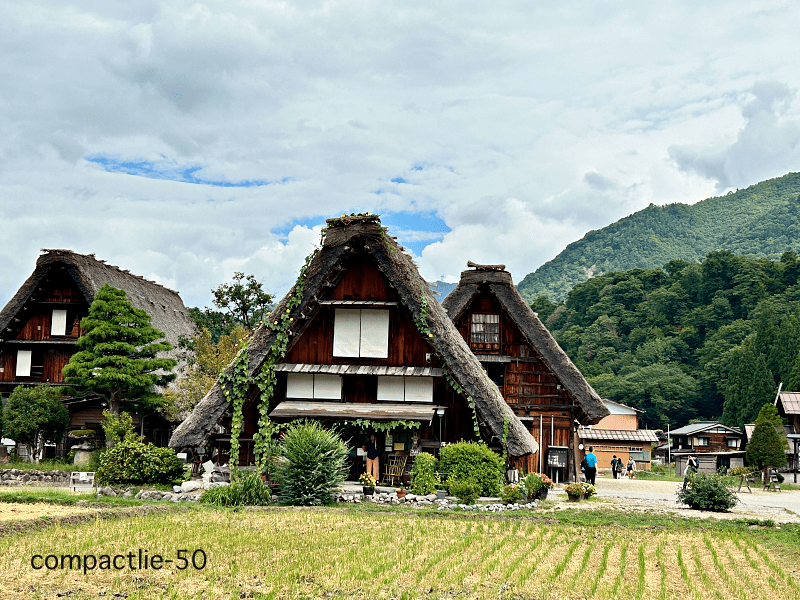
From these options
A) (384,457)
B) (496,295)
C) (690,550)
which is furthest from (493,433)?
(496,295)

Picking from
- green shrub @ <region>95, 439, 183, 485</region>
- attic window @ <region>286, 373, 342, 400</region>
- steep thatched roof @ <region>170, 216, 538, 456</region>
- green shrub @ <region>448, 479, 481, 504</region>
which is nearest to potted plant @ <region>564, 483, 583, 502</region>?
steep thatched roof @ <region>170, 216, 538, 456</region>

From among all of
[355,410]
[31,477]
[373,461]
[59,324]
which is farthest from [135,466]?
[59,324]

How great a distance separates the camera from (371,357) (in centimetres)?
2383

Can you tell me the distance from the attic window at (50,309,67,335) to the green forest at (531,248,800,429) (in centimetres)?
5267

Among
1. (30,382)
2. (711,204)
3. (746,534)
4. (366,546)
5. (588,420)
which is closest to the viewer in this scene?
(366,546)

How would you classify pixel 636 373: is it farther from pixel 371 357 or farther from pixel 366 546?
pixel 366 546

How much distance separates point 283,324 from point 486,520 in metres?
8.78

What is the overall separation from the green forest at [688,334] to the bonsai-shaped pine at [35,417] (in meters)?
54.4

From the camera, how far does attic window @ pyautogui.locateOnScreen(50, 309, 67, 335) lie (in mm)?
36906

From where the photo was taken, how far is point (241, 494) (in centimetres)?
1900

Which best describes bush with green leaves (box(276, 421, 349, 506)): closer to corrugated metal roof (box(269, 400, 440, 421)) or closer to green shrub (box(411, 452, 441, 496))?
green shrub (box(411, 452, 441, 496))

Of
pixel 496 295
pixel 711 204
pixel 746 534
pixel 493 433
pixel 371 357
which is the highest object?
pixel 711 204

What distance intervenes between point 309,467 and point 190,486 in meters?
3.60

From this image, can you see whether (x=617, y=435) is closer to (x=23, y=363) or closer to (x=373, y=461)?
(x=373, y=461)
